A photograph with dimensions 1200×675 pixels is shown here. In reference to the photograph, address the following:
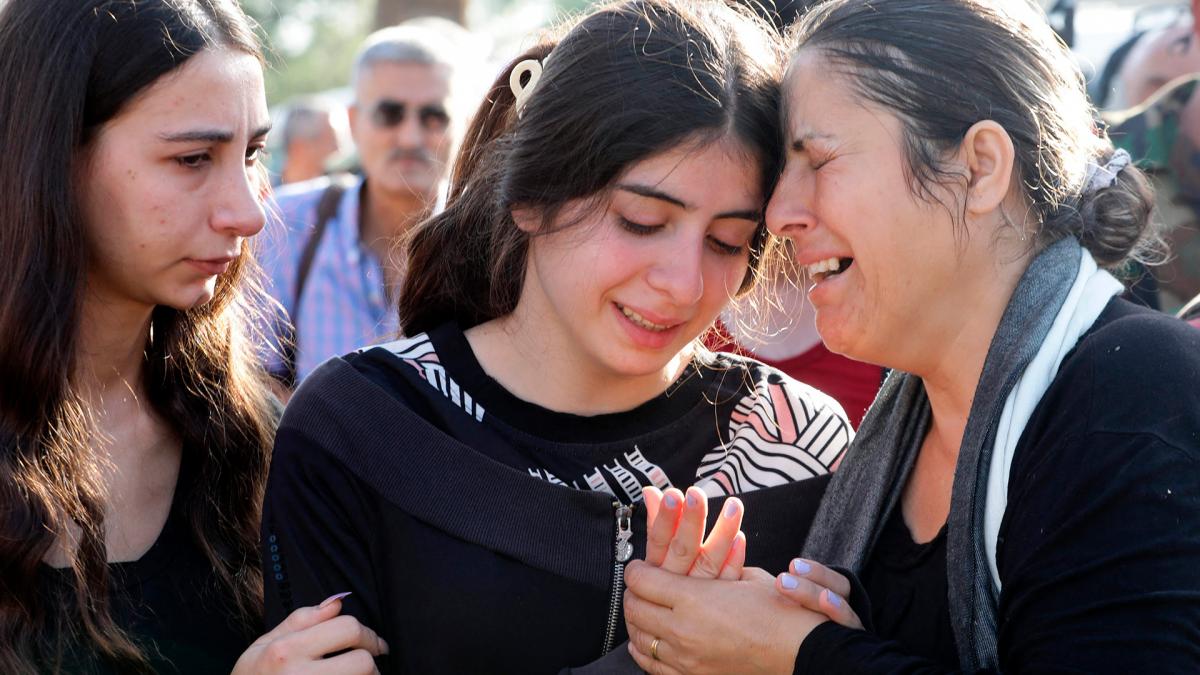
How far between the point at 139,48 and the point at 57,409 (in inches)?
26.8

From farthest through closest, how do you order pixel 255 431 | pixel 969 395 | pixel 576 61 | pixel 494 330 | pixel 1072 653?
pixel 255 431 → pixel 494 330 → pixel 576 61 → pixel 969 395 → pixel 1072 653

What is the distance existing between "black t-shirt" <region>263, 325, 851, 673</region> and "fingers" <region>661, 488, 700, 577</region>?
156 millimetres

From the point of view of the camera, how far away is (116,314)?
103 inches

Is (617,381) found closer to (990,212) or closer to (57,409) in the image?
(990,212)

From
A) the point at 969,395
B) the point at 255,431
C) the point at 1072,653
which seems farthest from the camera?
the point at 255,431

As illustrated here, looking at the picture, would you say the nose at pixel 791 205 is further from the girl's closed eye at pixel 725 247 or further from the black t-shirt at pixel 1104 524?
the black t-shirt at pixel 1104 524

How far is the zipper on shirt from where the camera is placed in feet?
7.76

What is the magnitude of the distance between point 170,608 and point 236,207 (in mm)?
766

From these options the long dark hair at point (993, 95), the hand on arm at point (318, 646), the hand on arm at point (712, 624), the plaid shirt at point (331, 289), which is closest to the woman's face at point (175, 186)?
the hand on arm at point (318, 646)

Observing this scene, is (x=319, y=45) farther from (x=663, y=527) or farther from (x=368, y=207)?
(x=663, y=527)

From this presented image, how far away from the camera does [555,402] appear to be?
2557 mm

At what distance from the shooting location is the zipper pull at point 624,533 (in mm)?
2393

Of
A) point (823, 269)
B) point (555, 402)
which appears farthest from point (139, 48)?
point (823, 269)

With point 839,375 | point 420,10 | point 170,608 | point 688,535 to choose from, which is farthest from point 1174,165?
point 420,10
